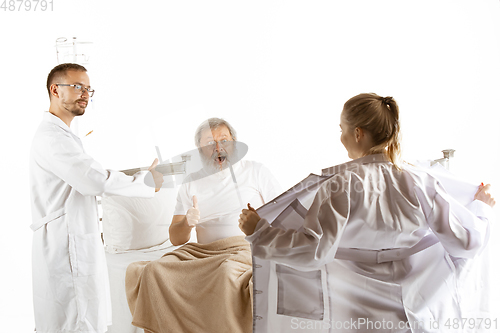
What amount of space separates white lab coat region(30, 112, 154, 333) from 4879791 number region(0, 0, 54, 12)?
83 centimetres

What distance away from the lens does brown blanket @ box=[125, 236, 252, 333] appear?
1.76 m

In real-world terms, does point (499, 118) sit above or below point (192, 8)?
below

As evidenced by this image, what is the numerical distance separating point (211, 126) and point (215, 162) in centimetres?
16

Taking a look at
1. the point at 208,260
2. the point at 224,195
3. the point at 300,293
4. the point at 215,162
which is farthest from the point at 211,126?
the point at 300,293

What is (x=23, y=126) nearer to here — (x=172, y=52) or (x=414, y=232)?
(x=172, y=52)

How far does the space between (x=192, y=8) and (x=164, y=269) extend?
4.16 feet

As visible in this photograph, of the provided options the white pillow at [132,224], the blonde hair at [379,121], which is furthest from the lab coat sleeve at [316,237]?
the white pillow at [132,224]

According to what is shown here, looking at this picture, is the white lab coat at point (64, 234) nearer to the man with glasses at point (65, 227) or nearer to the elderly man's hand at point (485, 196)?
the man with glasses at point (65, 227)

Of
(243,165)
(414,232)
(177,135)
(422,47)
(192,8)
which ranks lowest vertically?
(414,232)

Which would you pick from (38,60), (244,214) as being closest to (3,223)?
(38,60)

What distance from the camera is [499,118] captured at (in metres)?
2.75

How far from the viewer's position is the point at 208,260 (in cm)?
186

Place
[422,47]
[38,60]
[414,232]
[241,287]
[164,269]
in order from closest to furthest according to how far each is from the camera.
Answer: [414,232], [241,287], [164,269], [422,47], [38,60]

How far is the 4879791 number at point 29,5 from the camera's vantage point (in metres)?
2.37
